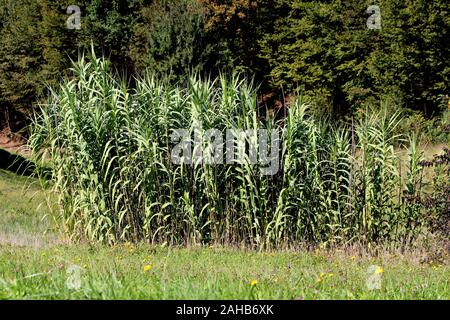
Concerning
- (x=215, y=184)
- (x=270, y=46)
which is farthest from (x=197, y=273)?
(x=270, y=46)

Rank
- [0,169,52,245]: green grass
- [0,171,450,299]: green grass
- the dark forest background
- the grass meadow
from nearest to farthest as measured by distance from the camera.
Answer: [0,171,450,299]: green grass, the grass meadow, [0,169,52,245]: green grass, the dark forest background

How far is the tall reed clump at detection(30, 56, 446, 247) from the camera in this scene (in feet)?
24.4

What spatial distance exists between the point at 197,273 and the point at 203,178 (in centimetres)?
257

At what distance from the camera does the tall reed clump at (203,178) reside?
7.43 meters

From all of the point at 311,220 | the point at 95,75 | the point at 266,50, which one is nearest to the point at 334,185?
the point at 311,220

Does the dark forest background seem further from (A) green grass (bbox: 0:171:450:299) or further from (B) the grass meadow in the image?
(A) green grass (bbox: 0:171:450:299)

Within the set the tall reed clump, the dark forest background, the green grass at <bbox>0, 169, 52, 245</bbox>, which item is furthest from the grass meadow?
the dark forest background

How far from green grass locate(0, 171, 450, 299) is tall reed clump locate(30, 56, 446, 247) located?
0.47 metres

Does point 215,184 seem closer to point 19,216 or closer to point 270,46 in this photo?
point 19,216

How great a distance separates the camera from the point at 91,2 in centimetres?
2894

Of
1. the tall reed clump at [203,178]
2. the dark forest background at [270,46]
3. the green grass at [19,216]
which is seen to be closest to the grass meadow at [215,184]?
the tall reed clump at [203,178]

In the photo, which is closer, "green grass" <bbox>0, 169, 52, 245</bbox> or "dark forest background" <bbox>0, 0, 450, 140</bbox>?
"green grass" <bbox>0, 169, 52, 245</bbox>

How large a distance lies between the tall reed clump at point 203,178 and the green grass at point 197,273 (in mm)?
467
